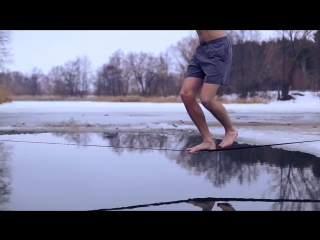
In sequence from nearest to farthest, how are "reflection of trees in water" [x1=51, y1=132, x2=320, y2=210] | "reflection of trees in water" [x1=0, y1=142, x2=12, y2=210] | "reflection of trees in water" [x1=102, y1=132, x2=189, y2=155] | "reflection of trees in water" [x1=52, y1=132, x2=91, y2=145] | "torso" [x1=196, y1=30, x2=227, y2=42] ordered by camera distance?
"reflection of trees in water" [x1=0, y1=142, x2=12, y2=210] < "reflection of trees in water" [x1=51, y1=132, x2=320, y2=210] < "torso" [x1=196, y1=30, x2=227, y2=42] < "reflection of trees in water" [x1=102, y1=132, x2=189, y2=155] < "reflection of trees in water" [x1=52, y1=132, x2=91, y2=145]

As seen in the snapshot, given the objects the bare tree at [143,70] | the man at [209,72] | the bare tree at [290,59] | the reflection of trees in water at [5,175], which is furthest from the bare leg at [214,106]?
the bare tree at [143,70]

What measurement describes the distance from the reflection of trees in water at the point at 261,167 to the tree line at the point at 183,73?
251 inches

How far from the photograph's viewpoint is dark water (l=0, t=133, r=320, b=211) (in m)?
2.43

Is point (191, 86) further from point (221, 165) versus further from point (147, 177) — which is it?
point (147, 177)

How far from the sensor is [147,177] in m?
3.17

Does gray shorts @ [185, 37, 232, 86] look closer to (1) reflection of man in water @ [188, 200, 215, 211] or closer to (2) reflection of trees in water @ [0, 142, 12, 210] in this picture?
(1) reflection of man in water @ [188, 200, 215, 211]

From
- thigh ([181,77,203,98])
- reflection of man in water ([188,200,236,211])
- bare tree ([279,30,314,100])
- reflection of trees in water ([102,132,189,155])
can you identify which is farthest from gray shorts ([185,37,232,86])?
bare tree ([279,30,314,100])

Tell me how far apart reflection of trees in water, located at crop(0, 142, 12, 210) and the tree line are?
7.98 meters

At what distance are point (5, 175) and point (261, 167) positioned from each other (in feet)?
7.69

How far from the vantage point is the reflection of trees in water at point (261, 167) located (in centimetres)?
270

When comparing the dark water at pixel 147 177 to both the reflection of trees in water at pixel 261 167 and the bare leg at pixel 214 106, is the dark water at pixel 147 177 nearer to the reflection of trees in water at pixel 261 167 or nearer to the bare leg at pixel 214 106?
the reflection of trees in water at pixel 261 167
